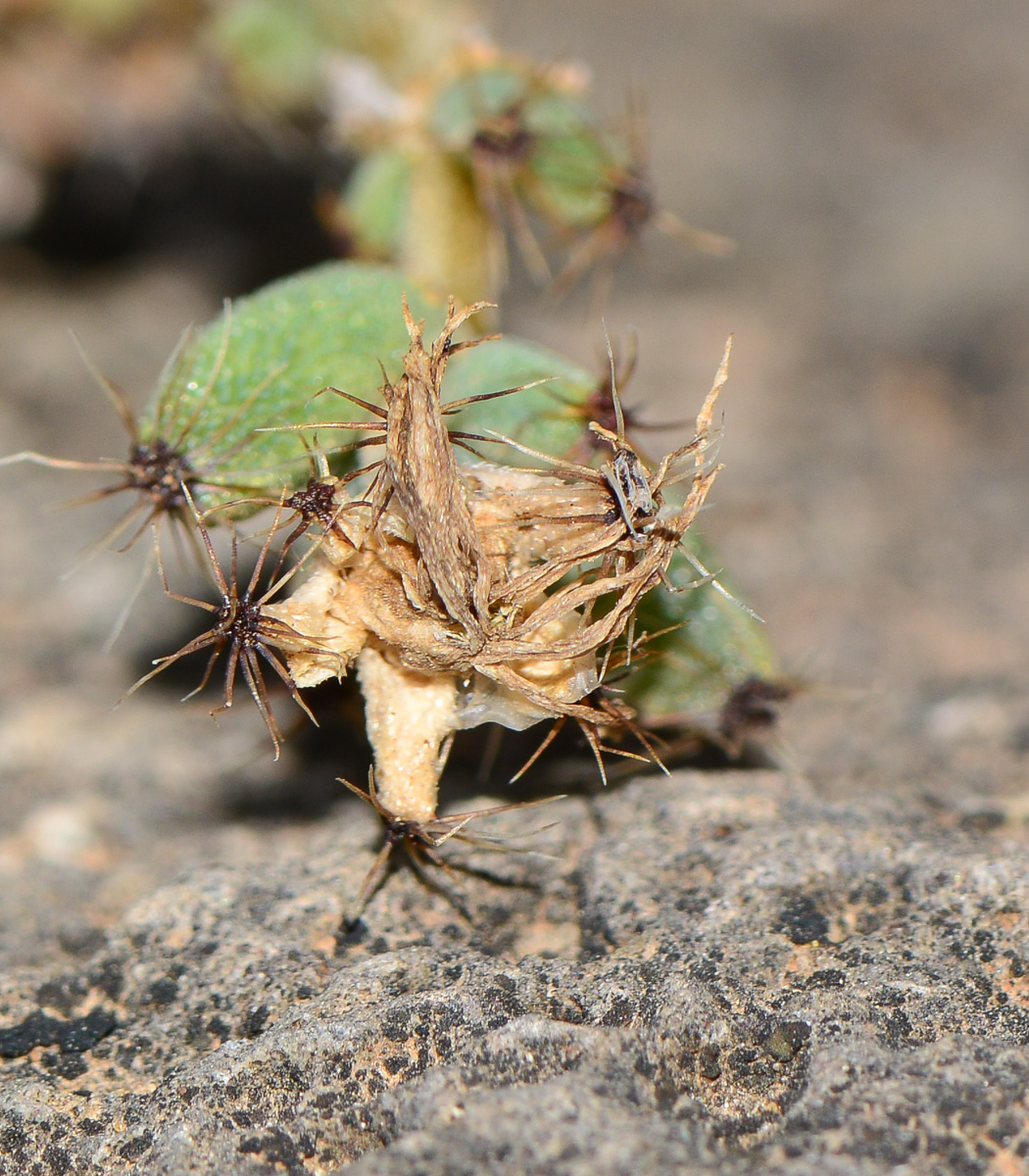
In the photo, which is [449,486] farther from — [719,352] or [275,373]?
[719,352]

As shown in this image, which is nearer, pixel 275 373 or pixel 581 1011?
pixel 581 1011

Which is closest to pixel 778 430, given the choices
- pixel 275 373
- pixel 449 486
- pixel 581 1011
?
pixel 275 373

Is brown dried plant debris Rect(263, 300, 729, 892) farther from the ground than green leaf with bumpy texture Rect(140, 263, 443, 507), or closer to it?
closer to it

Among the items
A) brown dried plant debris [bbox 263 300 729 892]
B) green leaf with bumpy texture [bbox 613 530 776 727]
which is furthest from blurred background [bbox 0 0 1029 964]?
brown dried plant debris [bbox 263 300 729 892]

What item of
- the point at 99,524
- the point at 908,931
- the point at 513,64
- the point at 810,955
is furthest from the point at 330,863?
the point at 513,64

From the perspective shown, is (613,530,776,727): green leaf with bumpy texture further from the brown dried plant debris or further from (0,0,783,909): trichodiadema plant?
the brown dried plant debris

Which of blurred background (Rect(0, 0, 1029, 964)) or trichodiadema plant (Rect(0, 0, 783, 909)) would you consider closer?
trichodiadema plant (Rect(0, 0, 783, 909))
